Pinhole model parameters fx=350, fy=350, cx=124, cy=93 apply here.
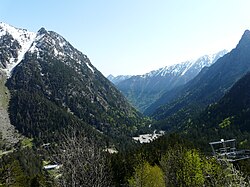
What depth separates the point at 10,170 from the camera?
96.4 metres

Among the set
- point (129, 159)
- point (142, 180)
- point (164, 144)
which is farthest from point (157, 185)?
point (164, 144)


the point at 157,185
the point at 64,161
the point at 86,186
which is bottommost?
the point at 157,185

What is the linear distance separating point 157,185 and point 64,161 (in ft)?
156

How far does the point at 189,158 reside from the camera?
255 ft

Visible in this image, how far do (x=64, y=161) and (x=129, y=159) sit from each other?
251ft

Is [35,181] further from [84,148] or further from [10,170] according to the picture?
[84,148]

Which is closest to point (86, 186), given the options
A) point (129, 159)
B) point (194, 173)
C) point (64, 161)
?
point (64, 161)

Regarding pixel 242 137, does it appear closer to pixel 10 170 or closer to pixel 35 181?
pixel 35 181

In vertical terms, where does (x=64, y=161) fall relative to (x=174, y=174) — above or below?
above

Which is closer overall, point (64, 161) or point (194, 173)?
point (64, 161)

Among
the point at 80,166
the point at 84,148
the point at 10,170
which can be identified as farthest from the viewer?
the point at 10,170

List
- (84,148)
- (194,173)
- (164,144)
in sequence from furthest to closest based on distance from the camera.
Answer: (164,144) < (194,173) < (84,148)

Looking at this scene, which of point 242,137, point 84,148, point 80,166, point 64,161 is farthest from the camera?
point 242,137

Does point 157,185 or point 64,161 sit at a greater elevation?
point 64,161
